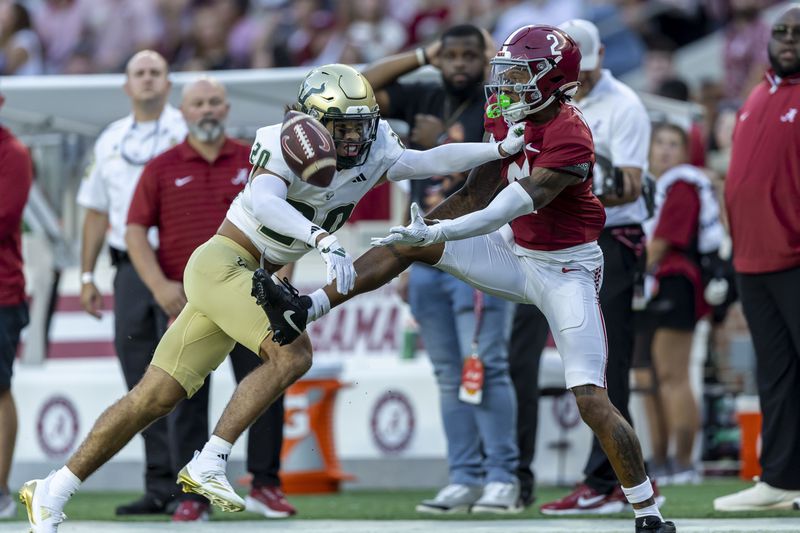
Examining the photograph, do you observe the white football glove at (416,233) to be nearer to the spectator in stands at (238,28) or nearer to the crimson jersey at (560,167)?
the crimson jersey at (560,167)

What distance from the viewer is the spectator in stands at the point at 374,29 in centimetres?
1331

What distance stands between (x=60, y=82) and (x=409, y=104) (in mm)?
3189

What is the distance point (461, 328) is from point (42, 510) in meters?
2.50

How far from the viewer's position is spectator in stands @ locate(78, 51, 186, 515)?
26.4 ft

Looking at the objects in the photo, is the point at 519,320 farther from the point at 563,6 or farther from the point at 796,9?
the point at 563,6

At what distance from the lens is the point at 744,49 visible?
13.0m

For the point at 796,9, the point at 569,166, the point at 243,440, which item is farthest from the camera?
the point at 243,440

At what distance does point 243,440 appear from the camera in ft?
32.2

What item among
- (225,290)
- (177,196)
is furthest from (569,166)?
(177,196)

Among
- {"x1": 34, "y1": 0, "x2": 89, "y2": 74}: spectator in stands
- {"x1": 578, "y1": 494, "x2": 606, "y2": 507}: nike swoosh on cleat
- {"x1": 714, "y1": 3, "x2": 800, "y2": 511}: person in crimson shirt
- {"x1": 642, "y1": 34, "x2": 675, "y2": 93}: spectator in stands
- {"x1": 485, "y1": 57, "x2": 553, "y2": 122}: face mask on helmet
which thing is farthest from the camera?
{"x1": 34, "y1": 0, "x2": 89, "y2": 74}: spectator in stands

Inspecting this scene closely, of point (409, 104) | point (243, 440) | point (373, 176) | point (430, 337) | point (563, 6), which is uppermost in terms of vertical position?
point (563, 6)

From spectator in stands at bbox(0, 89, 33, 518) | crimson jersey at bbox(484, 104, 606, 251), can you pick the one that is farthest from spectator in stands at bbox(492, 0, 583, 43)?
Answer: crimson jersey at bbox(484, 104, 606, 251)

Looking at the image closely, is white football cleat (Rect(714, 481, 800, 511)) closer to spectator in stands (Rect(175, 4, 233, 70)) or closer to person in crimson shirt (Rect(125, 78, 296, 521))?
person in crimson shirt (Rect(125, 78, 296, 521))

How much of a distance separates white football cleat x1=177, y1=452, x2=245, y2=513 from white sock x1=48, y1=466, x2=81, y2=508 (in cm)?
51
